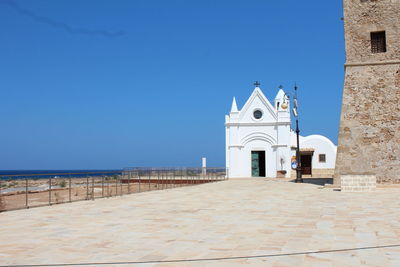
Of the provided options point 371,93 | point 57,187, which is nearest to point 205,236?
point 57,187

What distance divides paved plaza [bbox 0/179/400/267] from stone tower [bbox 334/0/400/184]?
9.56m

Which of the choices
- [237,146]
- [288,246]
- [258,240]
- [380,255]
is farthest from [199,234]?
[237,146]

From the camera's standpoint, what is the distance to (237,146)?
36344 mm

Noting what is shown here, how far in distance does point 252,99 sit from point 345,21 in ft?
55.0

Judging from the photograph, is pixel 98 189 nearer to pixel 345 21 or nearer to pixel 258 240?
pixel 258 240

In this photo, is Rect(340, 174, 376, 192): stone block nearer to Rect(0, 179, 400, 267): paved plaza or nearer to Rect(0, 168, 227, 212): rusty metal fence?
Rect(0, 179, 400, 267): paved plaza

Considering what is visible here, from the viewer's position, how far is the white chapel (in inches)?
1389

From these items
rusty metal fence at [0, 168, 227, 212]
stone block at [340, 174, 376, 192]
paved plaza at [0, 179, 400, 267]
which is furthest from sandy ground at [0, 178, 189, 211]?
stone block at [340, 174, 376, 192]

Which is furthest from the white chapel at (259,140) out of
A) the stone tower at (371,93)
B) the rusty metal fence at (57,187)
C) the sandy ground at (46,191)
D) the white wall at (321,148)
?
the sandy ground at (46,191)

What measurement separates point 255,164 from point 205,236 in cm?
2972

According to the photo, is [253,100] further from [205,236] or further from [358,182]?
[205,236]

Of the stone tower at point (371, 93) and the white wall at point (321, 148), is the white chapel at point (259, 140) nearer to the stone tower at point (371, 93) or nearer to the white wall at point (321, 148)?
the white wall at point (321, 148)

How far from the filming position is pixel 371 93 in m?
20.3

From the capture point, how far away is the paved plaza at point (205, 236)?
208 inches
